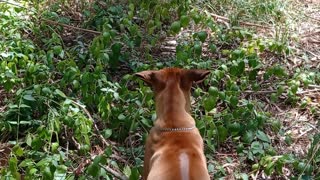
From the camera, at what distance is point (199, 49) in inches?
233

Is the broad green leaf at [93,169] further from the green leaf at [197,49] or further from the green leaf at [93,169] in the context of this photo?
the green leaf at [197,49]

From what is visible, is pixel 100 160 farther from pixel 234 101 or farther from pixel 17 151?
pixel 234 101

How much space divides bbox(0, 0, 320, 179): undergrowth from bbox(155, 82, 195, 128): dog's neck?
53 cm

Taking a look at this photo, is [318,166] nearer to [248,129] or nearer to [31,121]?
[248,129]

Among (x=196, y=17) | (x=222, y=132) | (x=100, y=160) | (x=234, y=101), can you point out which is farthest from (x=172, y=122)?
(x=196, y=17)

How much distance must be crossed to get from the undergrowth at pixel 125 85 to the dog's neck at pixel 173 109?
0.53m

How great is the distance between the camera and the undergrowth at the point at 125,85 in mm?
4836

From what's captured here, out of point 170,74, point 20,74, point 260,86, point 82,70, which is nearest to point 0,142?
point 20,74

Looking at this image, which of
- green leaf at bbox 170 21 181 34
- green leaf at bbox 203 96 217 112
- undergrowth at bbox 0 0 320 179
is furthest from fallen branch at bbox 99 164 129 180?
green leaf at bbox 170 21 181 34

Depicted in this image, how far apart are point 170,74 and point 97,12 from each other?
98.2 inches

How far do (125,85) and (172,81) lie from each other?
1.29 meters

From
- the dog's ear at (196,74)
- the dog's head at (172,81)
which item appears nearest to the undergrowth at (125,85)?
the dog's head at (172,81)

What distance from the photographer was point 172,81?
173 inches

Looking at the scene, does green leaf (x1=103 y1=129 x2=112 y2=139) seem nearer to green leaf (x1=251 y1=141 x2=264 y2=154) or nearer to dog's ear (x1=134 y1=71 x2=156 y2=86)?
dog's ear (x1=134 y1=71 x2=156 y2=86)
